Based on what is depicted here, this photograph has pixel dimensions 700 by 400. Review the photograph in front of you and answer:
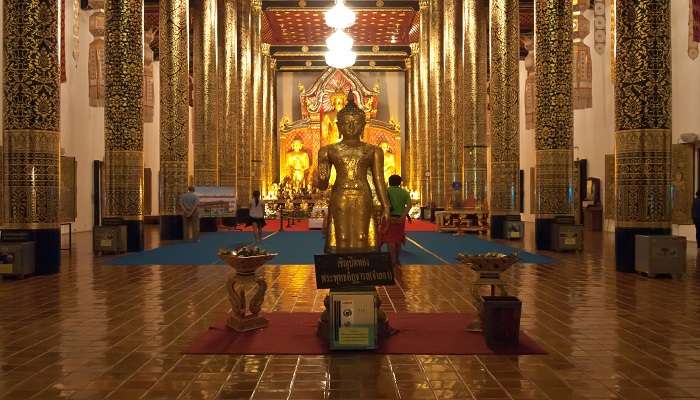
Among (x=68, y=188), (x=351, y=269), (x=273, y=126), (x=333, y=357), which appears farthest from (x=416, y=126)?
(x=333, y=357)

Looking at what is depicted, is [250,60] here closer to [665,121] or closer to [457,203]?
[457,203]

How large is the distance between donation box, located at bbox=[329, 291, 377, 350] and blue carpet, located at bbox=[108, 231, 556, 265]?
22.4 feet

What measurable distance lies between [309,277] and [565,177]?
6.88 m

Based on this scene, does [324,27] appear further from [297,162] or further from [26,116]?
[26,116]

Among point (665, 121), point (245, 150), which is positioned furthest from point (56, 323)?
point (245, 150)

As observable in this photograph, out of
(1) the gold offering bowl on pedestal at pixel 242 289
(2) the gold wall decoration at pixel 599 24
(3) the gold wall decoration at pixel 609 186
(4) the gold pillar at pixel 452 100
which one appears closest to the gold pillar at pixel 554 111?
(3) the gold wall decoration at pixel 609 186

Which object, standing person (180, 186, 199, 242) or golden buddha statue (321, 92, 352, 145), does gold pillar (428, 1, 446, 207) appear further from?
standing person (180, 186, 199, 242)

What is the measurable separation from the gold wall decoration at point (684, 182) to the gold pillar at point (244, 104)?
1624 cm

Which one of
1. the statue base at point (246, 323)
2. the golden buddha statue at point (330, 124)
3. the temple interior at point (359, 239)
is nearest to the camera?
the temple interior at point (359, 239)

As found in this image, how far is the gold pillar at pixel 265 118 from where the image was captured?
34156 millimetres

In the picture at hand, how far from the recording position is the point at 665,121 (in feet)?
33.6

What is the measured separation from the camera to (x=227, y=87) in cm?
2545

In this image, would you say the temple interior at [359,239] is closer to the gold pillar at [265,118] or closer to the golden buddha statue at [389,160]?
the gold pillar at [265,118]

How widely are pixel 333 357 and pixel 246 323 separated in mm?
1207
